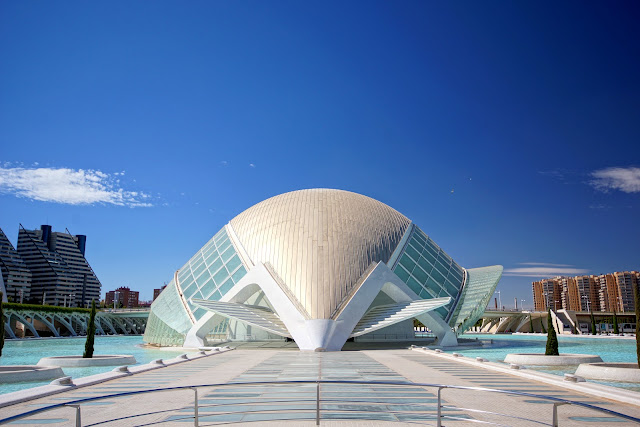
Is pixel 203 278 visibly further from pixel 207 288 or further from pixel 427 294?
pixel 427 294

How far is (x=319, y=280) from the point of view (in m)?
27.6

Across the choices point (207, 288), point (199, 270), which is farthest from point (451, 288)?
point (199, 270)

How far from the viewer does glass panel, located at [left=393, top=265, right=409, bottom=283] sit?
3080 centimetres

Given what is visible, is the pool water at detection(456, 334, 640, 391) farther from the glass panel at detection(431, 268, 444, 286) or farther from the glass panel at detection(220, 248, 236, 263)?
the glass panel at detection(220, 248, 236, 263)

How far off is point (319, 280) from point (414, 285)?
6.65m

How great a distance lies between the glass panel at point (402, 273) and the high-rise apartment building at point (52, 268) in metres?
111

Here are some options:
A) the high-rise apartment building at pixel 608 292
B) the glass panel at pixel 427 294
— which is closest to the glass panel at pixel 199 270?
the glass panel at pixel 427 294

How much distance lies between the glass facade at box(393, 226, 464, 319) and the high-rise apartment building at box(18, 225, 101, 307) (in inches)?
4308

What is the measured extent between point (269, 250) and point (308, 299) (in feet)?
16.4

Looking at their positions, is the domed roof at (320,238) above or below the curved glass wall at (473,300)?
above

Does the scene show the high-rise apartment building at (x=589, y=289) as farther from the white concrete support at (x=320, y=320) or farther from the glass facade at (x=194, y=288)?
the glass facade at (x=194, y=288)

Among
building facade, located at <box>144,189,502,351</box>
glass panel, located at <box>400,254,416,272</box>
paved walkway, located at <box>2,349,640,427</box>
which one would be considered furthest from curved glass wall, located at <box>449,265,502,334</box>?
paved walkway, located at <box>2,349,640,427</box>

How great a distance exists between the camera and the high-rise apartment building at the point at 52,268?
131000 millimetres

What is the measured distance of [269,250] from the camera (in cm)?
3039
